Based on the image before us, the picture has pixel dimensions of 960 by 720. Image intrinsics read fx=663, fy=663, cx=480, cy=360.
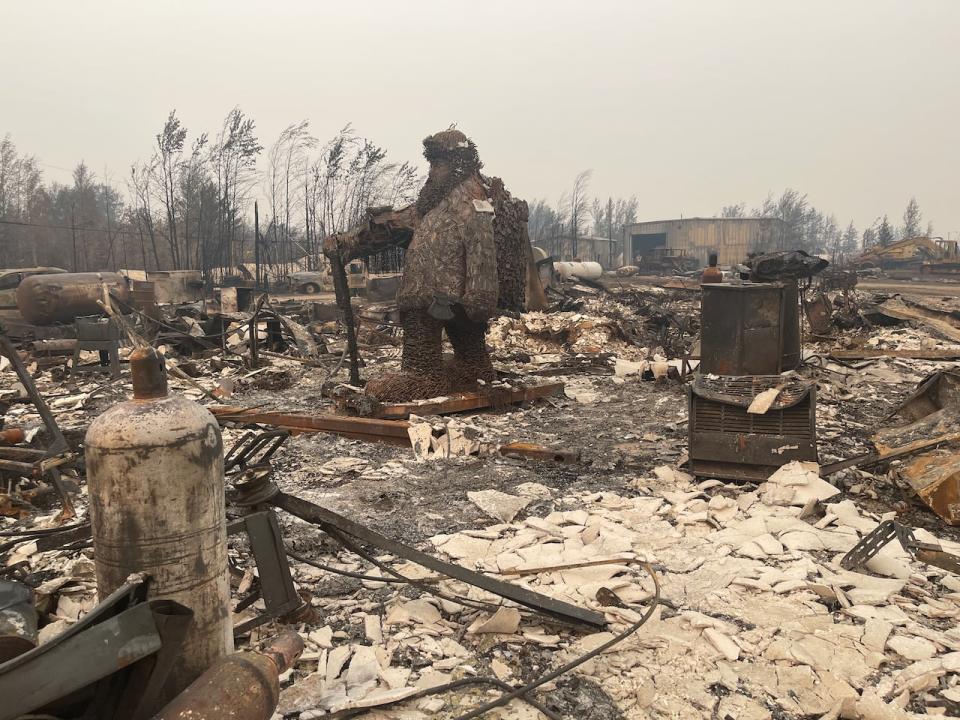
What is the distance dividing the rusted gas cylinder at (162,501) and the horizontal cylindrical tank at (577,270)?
840 inches

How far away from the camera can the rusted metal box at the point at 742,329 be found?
6.17 meters

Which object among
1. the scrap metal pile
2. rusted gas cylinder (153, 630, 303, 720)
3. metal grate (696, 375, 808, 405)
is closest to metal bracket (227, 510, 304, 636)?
the scrap metal pile

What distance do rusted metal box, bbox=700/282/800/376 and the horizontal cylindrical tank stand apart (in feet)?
55.5

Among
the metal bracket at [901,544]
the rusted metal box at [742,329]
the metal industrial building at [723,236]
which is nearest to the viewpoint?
the metal bracket at [901,544]

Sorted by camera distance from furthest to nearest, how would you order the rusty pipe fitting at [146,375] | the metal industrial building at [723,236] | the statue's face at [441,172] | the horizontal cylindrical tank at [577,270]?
the metal industrial building at [723,236]
the horizontal cylindrical tank at [577,270]
the statue's face at [441,172]
the rusty pipe fitting at [146,375]

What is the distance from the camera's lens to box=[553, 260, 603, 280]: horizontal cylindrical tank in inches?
952

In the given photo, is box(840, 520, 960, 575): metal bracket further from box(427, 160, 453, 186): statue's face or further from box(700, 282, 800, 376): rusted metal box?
box(427, 160, 453, 186): statue's face

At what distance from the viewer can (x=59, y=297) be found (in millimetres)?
11992

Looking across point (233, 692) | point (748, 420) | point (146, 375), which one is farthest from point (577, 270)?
point (233, 692)

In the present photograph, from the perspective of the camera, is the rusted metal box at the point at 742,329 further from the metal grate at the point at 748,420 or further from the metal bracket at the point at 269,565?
the metal bracket at the point at 269,565

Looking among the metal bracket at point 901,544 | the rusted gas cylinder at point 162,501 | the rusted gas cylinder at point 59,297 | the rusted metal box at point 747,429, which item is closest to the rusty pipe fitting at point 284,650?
the rusted gas cylinder at point 162,501

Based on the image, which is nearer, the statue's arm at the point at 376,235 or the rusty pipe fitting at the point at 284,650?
the rusty pipe fitting at the point at 284,650

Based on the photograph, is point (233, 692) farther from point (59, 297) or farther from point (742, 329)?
point (59, 297)

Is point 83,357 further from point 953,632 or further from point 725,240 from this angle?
point 725,240
